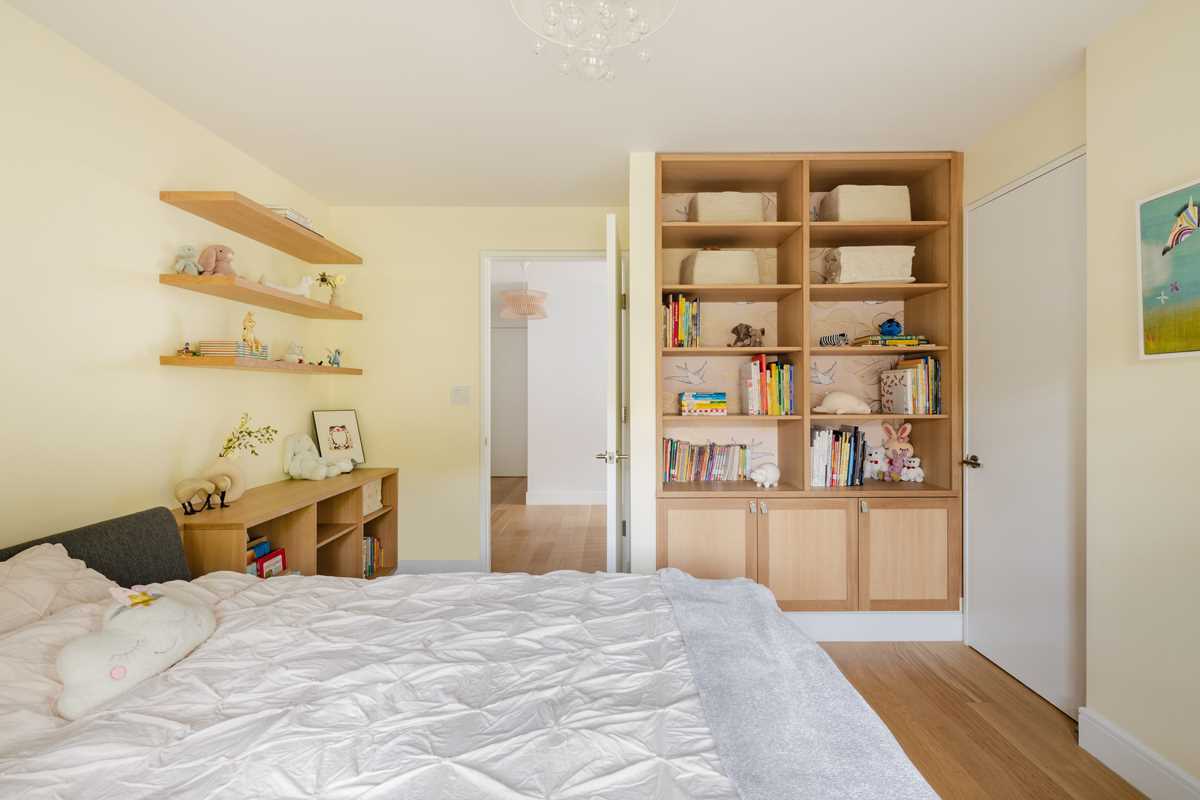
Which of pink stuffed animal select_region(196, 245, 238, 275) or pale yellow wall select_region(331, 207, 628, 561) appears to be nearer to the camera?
pink stuffed animal select_region(196, 245, 238, 275)

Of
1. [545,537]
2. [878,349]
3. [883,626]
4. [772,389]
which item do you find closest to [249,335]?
[772,389]

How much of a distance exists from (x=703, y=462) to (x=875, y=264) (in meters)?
1.40

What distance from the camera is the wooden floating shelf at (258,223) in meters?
2.26

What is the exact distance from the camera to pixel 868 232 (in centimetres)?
289

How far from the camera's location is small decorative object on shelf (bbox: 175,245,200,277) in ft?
7.49

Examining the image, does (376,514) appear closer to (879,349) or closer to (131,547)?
(131,547)

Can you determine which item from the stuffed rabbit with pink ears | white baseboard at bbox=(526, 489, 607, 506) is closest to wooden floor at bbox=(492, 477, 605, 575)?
white baseboard at bbox=(526, 489, 607, 506)

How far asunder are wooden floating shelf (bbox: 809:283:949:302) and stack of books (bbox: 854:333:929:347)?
0.25m

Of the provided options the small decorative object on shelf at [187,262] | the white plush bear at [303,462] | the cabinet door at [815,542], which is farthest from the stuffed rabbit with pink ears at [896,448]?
the small decorative object on shelf at [187,262]

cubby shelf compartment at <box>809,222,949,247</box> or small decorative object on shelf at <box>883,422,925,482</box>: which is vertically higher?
cubby shelf compartment at <box>809,222,949,247</box>

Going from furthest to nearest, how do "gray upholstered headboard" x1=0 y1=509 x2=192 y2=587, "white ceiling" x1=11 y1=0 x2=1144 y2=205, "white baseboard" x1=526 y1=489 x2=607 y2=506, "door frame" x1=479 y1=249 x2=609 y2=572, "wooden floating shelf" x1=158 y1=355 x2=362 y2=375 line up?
"white baseboard" x1=526 y1=489 x2=607 y2=506
"door frame" x1=479 y1=249 x2=609 y2=572
"wooden floating shelf" x1=158 y1=355 x2=362 y2=375
"white ceiling" x1=11 y1=0 x2=1144 y2=205
"gray upholstered headboard" x1=0 y1=509 x2=192 y2=587

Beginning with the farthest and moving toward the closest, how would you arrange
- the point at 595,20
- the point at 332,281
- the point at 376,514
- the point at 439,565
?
the point at 439,565
the point at 376,514
the point at 332,281
the point at 595,20

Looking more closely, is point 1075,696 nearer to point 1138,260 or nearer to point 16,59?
point 1138,260

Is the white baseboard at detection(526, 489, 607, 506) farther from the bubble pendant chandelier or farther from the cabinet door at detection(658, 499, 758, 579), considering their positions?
the bubble pendant chandelier
